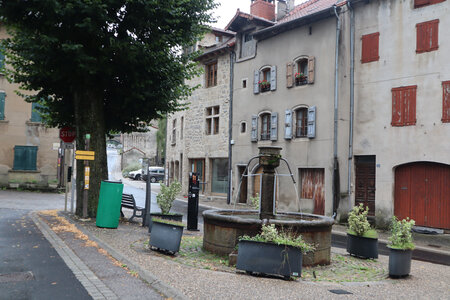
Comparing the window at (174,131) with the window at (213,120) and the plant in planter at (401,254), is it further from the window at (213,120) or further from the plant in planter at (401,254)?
the plant in planter at (401,254)

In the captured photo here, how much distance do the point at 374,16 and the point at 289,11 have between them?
8617mm

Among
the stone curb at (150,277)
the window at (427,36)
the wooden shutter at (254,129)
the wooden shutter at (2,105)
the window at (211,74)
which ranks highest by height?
the window at (211,74)

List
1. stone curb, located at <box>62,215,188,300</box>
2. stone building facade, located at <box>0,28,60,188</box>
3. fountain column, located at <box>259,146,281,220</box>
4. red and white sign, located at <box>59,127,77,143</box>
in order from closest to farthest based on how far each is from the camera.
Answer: stone curb, located at <box>62,215,188,300</box>, fountain column, located at <box>259,146,281,220</box>, red and white sign, located at <box>59,127,77,143</box>, stone building facade, located at <box>0,28,60,188</box>

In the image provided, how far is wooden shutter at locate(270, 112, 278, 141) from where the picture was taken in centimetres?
2195

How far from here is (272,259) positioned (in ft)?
22.0

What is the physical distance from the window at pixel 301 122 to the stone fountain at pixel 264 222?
12.3m

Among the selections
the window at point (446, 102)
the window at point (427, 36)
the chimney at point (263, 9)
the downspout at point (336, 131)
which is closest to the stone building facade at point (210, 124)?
the chimney at point (263, 9)

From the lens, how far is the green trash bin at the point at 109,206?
36.7ft

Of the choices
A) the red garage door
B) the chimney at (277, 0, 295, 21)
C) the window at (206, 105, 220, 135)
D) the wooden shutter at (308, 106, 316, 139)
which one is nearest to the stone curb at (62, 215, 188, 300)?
the red garage door

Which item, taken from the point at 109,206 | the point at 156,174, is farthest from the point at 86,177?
the point at 156,174

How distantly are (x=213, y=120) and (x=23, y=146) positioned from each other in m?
11.4

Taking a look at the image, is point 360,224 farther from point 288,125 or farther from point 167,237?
point 288,125

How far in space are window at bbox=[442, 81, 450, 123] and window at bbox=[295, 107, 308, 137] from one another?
6454 millimetres

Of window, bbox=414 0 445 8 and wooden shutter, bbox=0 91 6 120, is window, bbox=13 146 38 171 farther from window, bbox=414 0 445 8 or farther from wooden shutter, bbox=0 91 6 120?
window, bbox=414 0 445 8
